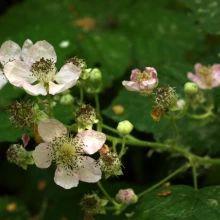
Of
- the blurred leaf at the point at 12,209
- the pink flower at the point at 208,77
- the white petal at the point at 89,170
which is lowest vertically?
the blurred leaf at the point at 12,209

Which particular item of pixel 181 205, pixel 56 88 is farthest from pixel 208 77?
pixel 56 88

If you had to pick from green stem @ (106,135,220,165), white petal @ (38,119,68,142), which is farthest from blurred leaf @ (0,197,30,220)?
white petal @ (38,119,68,142)

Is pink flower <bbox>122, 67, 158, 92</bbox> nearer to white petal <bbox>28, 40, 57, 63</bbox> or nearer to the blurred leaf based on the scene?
white petal <bbox>28, 40, 57, 63</bbox>

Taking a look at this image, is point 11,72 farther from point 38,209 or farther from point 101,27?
point 101,27

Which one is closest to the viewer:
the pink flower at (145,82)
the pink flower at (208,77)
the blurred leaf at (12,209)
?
the pink flower at (145,82)

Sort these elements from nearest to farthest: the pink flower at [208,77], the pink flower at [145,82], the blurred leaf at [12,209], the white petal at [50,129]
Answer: the white petal at [50,129]
the pink flower at [145,82]
the pink flower at [208,77]
the blurred leaf at [12,209]

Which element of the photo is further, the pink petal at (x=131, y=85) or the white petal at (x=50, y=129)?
the pink petal at (x=131, y=85)

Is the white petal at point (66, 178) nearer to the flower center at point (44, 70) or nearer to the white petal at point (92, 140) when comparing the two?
the white petal at point (92, 140)

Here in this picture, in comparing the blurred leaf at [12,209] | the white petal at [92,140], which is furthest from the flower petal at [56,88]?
the blurred leaf at [12,209]
